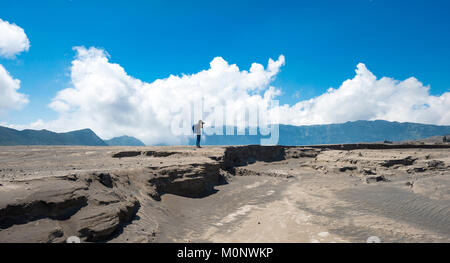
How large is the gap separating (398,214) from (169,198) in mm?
9776

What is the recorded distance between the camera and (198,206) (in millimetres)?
10633

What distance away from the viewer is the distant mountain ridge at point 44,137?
60.9m

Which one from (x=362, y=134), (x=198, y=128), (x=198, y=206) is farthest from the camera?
(x=362, y=134)

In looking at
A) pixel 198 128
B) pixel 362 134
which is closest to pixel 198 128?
pixel 198 128

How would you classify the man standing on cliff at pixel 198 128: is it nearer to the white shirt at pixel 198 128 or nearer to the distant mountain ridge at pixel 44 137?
the white shirt at pixel 198 128

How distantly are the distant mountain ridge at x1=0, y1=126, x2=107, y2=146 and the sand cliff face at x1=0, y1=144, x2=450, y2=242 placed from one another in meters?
63.3

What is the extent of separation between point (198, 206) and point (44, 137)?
261 ft

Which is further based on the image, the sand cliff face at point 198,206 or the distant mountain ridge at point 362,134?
the distant mountain ridge at point 362,134

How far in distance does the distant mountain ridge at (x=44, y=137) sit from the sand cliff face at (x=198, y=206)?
6333 cm

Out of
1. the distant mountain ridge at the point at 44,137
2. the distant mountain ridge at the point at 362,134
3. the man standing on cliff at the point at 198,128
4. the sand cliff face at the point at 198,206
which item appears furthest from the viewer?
the distant mountain ridge at the point at 362,134

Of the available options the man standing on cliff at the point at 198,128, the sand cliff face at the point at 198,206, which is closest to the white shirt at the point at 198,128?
the man standing on cliff at the point at 198,128

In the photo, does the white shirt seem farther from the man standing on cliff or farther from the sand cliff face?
the sand cliff face

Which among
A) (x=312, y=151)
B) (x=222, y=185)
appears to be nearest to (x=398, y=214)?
(x=222, y=185)

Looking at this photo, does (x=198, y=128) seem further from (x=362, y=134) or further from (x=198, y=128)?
(x=362, y=134)
